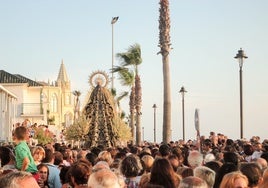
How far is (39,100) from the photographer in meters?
88.1

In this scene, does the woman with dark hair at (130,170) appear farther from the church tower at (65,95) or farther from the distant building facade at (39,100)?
the church tower at (65,95)

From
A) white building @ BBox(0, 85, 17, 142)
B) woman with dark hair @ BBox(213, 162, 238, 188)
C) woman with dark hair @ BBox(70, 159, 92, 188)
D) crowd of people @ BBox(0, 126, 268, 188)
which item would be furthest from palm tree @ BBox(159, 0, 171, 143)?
woman with dark hair @ BBox(70, 159, 92, 188)

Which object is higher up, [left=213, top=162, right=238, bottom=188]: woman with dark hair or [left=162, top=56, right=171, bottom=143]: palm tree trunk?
[left=162, top=56, right=171, bottom=143]: palm tree trunk

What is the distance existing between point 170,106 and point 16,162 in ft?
61.9

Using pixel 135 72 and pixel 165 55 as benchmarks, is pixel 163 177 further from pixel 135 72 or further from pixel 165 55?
pixel 135 72

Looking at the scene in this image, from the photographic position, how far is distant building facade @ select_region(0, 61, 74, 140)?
2904 inches

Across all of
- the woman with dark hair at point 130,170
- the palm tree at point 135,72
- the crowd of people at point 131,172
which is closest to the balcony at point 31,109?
the palm tree at point 135,72

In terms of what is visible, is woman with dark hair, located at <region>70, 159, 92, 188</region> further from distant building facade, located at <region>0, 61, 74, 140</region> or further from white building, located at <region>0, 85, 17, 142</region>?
distant building facade, located at <region>0, 61, 74, 140</region>

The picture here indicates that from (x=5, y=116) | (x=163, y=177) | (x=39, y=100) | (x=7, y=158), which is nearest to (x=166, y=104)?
(x=5, y=116)

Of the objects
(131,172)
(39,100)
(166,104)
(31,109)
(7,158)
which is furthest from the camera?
(39,100)

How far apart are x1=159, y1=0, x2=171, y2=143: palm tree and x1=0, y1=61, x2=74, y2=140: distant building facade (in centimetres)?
2720

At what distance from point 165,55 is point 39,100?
6153 centimetres

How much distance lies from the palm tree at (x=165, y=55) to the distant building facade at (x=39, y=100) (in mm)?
27204

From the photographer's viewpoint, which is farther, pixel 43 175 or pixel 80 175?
pixel 43 175
